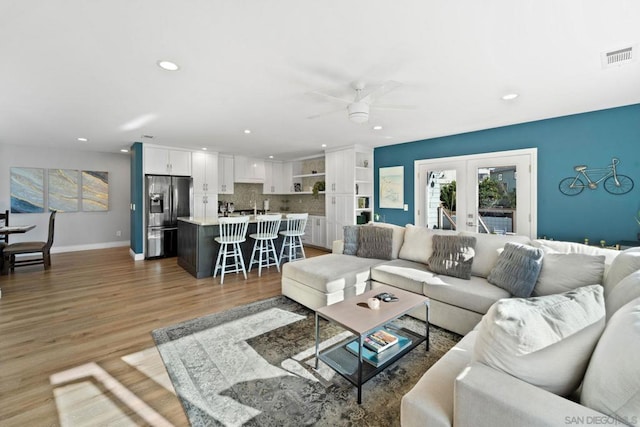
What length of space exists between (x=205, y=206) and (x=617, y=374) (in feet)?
22.0

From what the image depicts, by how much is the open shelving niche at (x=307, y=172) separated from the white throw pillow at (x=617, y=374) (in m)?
6.50

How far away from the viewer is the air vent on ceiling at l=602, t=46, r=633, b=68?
2.15 m

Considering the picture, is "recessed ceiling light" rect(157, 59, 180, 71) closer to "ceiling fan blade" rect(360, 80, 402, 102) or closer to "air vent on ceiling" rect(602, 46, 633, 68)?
"ceiling fan blade" rect(360, 80, 402, 102)

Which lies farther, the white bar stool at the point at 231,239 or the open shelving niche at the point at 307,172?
the open shelving niche at the point at 307,172

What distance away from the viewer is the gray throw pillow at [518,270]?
243 cm

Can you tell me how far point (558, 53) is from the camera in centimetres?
219

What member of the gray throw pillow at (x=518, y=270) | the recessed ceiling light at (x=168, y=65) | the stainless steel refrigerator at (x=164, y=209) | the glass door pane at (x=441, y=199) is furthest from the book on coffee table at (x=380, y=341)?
the stainless steel refrigerator at (x=164, y=209)

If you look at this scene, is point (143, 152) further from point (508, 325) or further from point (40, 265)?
point (508, 325)

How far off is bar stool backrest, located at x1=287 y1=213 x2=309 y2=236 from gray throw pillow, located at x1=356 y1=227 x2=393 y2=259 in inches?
58.4

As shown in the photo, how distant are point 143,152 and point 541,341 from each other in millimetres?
6509

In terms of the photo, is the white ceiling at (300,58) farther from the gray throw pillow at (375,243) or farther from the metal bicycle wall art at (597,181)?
the gray throw pillow at (375,243)

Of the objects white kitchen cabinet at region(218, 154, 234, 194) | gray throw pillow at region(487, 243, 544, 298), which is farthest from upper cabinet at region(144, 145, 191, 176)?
gray throw pillow at region(487, 243, 544, 298)

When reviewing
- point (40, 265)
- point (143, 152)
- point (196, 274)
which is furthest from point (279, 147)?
point (40, 265)

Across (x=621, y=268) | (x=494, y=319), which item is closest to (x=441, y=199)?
(x=621, y=268)
